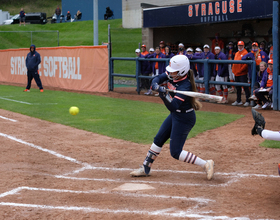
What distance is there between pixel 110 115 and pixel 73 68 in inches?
354

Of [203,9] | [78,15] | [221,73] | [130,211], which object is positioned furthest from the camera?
[78,15]

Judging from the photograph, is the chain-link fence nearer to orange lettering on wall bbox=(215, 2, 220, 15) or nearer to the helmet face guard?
orange lettering on wall bbox=(215, 2, 220, 15)

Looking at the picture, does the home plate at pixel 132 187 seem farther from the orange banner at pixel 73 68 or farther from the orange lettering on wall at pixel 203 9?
the orange lettering on wall at pixel 203 9

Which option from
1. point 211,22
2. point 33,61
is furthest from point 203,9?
point 33,61

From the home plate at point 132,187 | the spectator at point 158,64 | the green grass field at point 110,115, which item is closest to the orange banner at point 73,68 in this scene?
the spectator at point 158,64

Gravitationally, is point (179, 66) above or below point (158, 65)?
below

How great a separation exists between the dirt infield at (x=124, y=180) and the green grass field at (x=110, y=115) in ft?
2.19

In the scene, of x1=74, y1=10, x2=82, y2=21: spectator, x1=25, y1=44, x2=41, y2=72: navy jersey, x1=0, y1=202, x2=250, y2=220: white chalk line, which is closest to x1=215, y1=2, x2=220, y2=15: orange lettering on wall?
x1=25, y1=44, x2=41, y2=72: navy jersey

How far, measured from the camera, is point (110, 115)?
11.3 metres

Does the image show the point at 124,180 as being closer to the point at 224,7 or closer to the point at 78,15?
the point at 224,7

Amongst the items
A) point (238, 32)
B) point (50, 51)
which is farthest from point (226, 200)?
point (50, 51)

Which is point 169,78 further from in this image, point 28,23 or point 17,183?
point 28,23

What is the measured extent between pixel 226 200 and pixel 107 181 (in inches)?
68.9

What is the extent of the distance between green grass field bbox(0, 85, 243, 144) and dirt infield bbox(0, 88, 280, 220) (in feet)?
2.19
